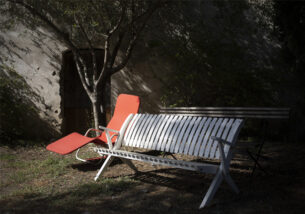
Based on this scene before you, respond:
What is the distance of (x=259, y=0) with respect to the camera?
22.3ft

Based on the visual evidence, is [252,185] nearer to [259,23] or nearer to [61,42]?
[259,23]

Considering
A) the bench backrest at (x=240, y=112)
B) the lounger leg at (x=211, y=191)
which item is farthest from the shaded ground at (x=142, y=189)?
the bench backrest at (x=240, y=112)

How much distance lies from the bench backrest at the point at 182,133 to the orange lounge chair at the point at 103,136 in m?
0.37

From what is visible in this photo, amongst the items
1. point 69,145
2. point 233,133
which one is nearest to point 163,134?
point 233,133

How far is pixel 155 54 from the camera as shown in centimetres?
699

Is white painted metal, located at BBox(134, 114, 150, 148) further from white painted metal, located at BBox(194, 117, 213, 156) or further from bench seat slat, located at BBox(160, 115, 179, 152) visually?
white painted metal, located at BBox(194, 117, 213, 156)

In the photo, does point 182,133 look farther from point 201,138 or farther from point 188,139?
point 201,138

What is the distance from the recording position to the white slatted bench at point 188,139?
2.84 metres

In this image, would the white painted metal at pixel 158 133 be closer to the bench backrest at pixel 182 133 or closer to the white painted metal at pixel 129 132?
the bench backrest at pixel 182 133

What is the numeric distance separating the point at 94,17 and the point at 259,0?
388 centimetres

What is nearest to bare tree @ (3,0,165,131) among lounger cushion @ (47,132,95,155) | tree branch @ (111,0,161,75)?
tree branch @ (111,0,161,75)

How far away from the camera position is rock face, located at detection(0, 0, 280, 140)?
6.79m

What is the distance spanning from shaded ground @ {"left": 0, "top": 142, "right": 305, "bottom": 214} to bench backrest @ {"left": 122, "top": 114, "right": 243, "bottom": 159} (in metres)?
0.49

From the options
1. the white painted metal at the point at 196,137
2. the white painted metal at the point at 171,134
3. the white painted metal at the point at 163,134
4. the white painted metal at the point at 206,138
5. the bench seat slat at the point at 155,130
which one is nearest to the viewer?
the white painted metal at the point at 206,138
